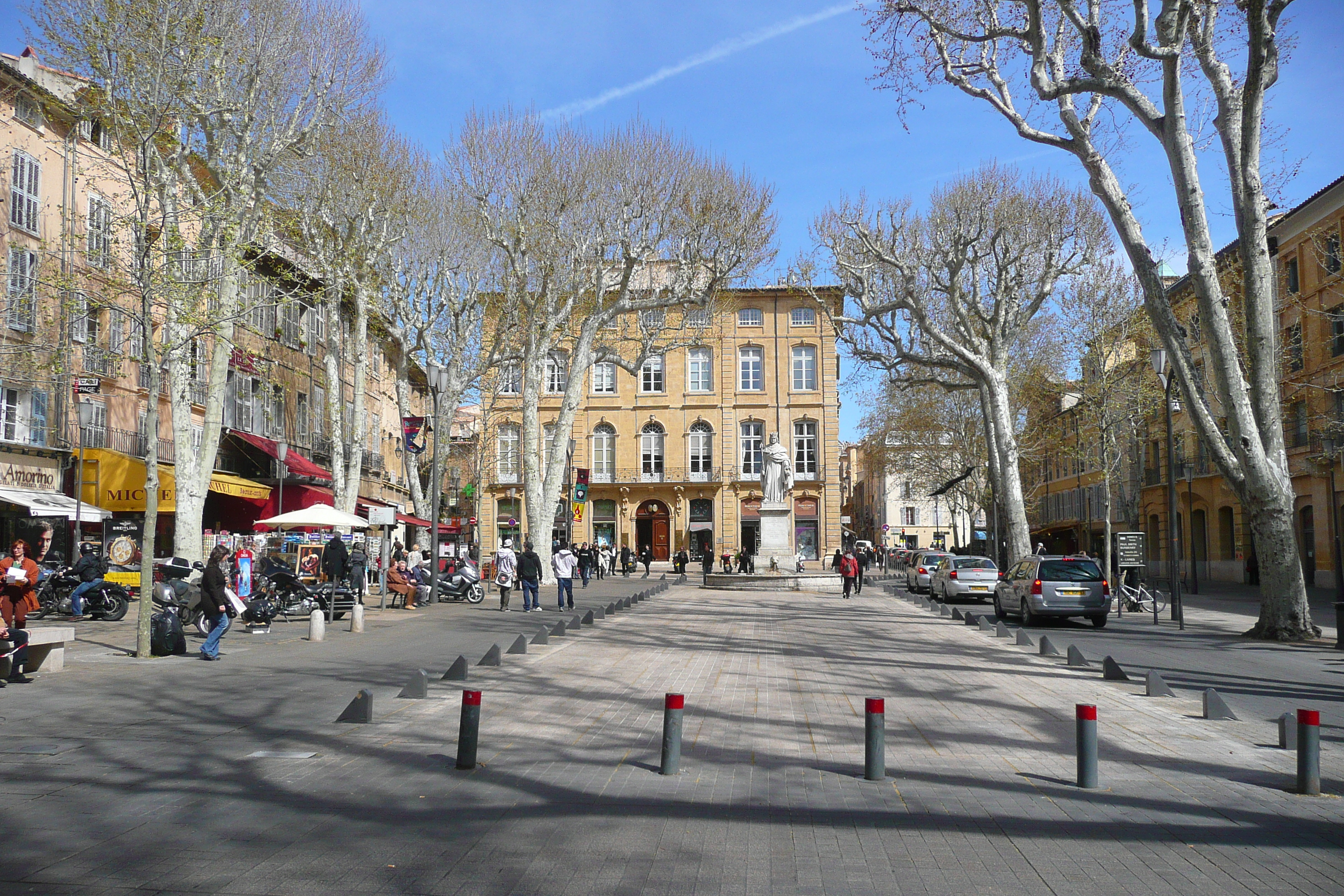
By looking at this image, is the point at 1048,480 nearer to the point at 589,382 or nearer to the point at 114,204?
the point at 589,382

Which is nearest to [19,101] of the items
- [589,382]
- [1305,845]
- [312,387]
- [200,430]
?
[200,430]

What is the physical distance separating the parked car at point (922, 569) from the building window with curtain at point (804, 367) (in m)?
23.0

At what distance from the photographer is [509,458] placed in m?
62.2

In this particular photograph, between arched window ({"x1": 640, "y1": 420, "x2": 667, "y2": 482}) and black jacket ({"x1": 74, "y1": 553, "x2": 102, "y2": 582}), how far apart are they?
Result: 42.9 metres

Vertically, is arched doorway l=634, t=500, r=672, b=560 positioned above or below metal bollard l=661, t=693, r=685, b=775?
above

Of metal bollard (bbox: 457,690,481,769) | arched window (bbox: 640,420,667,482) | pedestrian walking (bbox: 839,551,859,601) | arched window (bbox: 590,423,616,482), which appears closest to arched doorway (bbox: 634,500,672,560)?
arched window (bbox: 640,420,667,482)

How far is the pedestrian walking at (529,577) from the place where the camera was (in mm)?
23938

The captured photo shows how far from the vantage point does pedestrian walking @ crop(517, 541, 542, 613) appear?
78.5ft

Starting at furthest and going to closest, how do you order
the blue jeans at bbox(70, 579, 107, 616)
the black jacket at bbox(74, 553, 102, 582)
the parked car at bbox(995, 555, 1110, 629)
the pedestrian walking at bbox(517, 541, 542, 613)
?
the pedestrian walking at bbox(517, 541, 542, 613), the parked car at bbox(995, 555, 1110, 629), the black jacket at bbox(74, 553, 102, 582), the blue jeans at bbox(70, 579, 107, 616)

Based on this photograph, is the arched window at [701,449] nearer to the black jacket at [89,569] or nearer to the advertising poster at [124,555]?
the advertising poster at [124,555]

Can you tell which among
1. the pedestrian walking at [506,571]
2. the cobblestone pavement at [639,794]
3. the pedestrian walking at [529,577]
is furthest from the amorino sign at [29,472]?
the cobblestone pavement at [639,794]

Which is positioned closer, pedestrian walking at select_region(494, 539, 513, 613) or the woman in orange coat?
the woman in orange coat

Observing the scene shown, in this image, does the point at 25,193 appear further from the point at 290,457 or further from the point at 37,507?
the point at 290,457

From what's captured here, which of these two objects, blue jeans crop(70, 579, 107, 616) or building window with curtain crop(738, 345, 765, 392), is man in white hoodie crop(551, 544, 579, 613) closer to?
blue jeans crop(70, 579, 107, 616)
